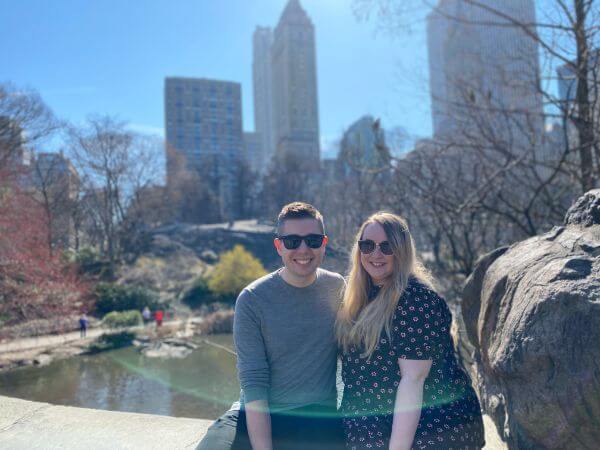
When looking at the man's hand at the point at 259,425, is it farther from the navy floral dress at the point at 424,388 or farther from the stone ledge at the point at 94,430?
the stone ledge at the point at 94,430

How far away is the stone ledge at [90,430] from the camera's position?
290cm

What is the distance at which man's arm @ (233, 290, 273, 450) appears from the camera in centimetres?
209

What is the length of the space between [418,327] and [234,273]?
19998 mm

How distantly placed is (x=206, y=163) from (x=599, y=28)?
2162 inches

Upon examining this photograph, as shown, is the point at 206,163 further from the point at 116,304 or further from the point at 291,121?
the point at 116,304

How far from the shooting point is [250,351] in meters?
2.20

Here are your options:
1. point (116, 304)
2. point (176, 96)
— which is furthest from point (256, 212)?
point (116, 304)

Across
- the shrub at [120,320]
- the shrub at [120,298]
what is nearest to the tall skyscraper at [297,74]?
the shrub at [120,298]

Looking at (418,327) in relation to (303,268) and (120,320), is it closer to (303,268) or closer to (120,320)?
(303,268)

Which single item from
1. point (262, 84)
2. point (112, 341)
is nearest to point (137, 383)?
point (112, 341)

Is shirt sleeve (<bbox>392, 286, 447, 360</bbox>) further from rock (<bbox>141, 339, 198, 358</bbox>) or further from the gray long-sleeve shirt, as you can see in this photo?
rock (<bbox>141, 339, 198, 358</bbox>)

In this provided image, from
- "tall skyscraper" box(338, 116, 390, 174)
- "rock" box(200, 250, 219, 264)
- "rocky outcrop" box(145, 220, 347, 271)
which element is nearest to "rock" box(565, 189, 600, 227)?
"tall skyscraper" box(338, 116, 390, 174)

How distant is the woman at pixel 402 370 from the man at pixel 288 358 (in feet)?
0.53

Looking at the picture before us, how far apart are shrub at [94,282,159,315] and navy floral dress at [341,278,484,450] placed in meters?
20.6
